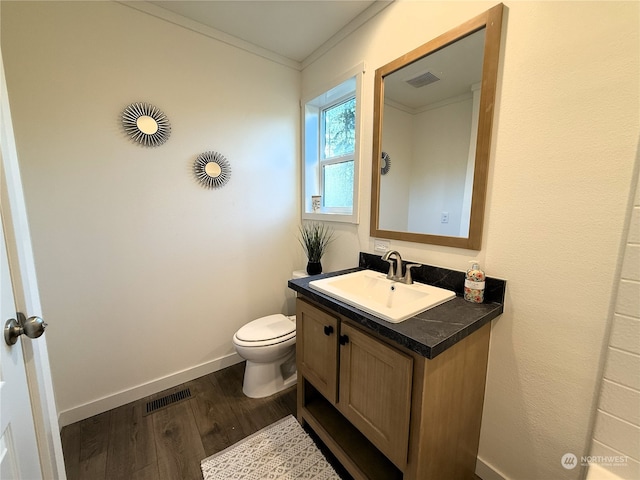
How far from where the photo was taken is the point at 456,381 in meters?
1.00

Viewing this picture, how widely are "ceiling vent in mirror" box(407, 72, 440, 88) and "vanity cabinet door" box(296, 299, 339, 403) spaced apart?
131 centimetres

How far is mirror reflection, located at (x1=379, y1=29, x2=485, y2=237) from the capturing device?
3.88 feet

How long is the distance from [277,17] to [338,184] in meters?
1.14

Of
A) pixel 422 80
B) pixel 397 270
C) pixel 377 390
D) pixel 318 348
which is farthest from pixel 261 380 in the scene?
pixel 422 80

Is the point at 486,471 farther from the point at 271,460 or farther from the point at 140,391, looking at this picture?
the point at 140,391

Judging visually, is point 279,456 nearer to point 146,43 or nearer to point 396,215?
point 396,215

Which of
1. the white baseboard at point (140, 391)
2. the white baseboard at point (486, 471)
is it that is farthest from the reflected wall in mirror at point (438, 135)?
the white baseboard at point (140, 391)

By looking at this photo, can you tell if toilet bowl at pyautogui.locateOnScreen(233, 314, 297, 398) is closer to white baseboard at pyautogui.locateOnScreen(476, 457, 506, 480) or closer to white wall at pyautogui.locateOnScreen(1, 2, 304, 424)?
white wall at pyautogui.locateOnScreen(1, 2, 304, 424)

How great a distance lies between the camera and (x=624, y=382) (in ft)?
2.63

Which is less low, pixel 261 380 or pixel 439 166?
pixel 439 166

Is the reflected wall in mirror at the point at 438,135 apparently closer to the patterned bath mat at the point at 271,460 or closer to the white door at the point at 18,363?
the patterned bath mat at the point at 271,460

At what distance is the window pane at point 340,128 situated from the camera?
1.94m

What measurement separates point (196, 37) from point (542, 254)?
2.29m

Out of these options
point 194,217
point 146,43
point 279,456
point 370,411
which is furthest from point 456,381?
point 146,43
